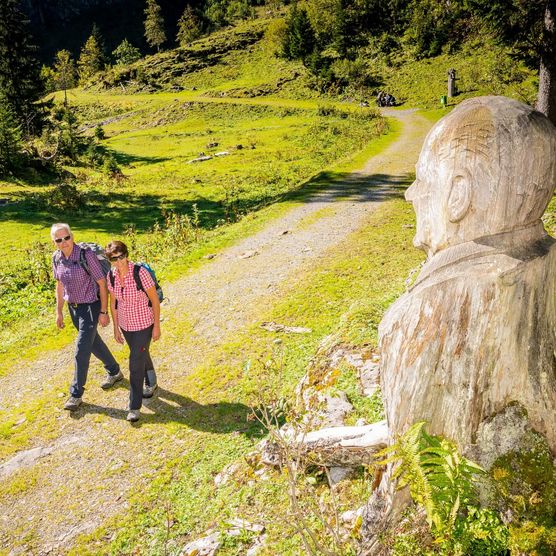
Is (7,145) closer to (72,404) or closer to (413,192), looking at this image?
(72,404)

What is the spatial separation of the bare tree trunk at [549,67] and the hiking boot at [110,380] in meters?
11.9

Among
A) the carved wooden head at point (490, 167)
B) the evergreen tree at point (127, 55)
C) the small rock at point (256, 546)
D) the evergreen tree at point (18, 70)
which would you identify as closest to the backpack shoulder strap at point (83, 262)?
the small rock at point (256, 546)

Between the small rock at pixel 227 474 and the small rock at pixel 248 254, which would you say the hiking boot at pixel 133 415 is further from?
the small rock at pixel 248 254

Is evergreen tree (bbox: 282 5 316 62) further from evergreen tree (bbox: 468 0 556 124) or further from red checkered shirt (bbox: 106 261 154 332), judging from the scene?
red checkered shirt (bbox: 106 261 154 332)

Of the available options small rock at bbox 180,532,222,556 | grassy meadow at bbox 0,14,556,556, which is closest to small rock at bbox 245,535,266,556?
grassy meadow at bbox 0,14,556,556

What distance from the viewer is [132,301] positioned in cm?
551

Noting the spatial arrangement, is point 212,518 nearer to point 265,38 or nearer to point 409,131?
point 409,131

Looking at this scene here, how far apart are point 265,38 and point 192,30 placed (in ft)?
76.4

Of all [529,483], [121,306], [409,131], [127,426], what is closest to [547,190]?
[529,483]

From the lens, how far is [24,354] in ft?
27.7

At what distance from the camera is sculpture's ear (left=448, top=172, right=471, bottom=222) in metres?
2.47

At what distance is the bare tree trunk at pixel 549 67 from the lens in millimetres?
11898

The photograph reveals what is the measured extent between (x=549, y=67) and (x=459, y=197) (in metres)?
12.7

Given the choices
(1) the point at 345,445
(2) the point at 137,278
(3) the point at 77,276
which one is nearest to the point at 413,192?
(1) the point at 345,445
